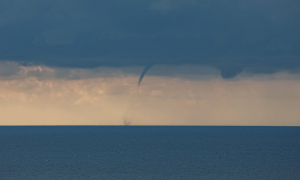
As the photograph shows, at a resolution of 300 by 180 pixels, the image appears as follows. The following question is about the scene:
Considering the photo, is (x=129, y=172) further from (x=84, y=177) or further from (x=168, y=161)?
(x=168, y=161)

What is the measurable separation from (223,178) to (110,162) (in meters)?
43.7

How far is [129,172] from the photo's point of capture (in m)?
109

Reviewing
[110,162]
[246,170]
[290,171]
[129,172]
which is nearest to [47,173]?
[129,172]

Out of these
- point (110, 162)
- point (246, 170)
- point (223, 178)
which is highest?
point (110, 162)

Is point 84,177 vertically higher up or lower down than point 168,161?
lower down

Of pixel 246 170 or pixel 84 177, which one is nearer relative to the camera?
pixel 84 177

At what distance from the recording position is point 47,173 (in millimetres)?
106188

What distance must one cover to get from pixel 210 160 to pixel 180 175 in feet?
119

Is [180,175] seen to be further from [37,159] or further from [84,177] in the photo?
[37,159]

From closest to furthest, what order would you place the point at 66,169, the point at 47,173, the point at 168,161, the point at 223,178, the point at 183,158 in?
the point at 223,178 → the point at 47,173 → the point at 66,169 → the point at 168,161 → the point at 183,158

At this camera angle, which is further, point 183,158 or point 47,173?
point 183,158

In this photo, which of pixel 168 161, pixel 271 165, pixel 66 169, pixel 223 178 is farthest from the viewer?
pixel 168 161

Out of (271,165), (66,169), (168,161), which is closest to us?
(66,169)

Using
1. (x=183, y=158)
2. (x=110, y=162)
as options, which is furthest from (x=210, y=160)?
(x=110, y=162)
